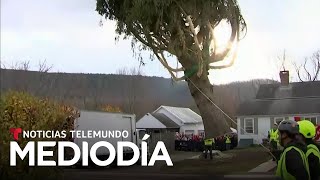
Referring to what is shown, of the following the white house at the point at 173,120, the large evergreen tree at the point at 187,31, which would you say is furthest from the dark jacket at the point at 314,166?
the white house at the point at 173,120

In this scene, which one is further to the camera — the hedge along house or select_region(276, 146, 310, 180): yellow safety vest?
the hedge along house

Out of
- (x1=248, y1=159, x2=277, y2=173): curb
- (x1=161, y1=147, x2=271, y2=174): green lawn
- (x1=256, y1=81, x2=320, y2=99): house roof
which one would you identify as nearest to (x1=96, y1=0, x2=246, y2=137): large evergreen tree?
(x1=161, y1=147, x2=271, y2=174): green lawn

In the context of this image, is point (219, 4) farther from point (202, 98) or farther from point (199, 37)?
point (202, 98)

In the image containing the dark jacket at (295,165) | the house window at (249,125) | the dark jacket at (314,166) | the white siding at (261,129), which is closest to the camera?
the dark jacket at (295,165)

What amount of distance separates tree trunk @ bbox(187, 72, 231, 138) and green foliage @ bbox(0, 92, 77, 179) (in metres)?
15.3

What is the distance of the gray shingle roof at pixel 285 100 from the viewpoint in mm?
50125

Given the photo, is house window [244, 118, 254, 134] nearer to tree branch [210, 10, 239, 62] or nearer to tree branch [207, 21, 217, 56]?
tree branch [210, 10, 239, 62]

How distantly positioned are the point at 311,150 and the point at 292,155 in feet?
1.76

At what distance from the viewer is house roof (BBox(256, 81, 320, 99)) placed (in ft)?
170

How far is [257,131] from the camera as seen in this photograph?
51312 millimetres

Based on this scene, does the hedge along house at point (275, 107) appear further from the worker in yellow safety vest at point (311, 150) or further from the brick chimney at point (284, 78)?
the worker in yellow safety vest at point (311, 150)

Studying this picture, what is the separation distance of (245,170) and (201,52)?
24.9ft

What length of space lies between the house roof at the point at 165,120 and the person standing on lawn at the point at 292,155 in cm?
6016

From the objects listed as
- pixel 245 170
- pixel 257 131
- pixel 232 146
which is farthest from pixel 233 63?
pixel 257 131
